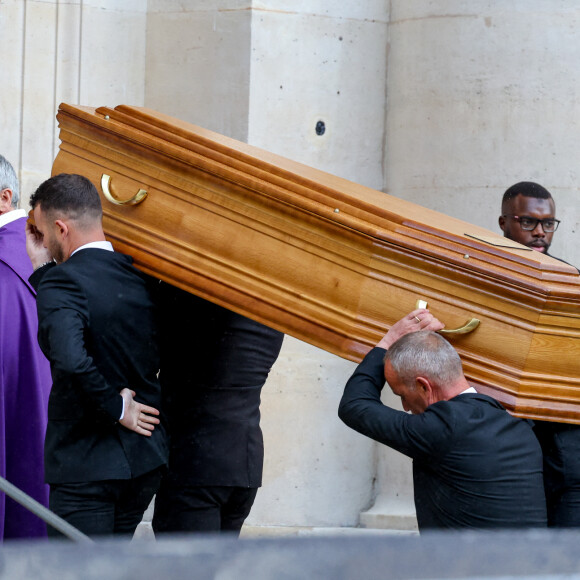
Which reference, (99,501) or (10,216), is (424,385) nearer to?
(99,501)

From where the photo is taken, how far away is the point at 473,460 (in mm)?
2348

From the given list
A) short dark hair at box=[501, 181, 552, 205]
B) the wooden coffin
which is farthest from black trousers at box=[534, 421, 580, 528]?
short dark hair at box=[501, 181, 552, 205]

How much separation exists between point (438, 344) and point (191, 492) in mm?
1097

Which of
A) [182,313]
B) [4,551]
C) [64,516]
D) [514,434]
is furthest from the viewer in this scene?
[182,313]

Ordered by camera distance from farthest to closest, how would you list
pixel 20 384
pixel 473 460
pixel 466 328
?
pixel 20 384
pixel 466 328
pixel 473 460

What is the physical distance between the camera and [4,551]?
57cm

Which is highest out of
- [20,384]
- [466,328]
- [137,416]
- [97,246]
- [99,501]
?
[97,246]

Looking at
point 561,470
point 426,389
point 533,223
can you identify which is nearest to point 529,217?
point 533,223

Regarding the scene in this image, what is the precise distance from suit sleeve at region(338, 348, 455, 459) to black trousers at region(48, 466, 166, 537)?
635 mm

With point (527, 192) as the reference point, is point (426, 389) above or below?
below

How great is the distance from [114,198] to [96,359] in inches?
19.7

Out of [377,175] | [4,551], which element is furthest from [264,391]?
[4,551]

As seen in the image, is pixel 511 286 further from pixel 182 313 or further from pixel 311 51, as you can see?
pixel 311 51

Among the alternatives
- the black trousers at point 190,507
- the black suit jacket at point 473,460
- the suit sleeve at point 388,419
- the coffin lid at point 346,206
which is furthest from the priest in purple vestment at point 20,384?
the black suit jacket at point 473,460
